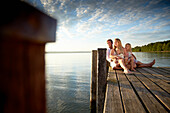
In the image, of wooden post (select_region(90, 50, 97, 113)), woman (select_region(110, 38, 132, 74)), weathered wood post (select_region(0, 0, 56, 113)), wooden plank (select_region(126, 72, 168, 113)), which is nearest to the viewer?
weathered wood post (select_region(0, 0, 56, 113))

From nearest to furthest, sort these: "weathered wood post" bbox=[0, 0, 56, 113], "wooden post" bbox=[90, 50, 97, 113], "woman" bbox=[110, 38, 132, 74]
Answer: "weathered wood post" bbox=[0, 0, 56, 113] < "wooden post" bbox=[90, 50, 97, 113] < "woman" bbox=[110, 38, 132, 74]

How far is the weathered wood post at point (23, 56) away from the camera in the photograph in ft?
1.07

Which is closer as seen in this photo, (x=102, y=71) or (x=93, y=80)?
(x=102, y=71)

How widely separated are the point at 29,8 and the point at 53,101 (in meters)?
6.23

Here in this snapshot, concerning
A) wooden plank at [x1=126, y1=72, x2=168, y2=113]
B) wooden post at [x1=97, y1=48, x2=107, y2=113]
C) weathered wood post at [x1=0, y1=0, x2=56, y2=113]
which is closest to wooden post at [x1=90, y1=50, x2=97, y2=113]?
wooden post at [x1=97, y1=48, x2=107, y2=113]

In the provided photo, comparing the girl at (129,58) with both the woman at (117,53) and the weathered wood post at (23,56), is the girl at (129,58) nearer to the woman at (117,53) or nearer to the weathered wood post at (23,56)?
the woman at (117,53)

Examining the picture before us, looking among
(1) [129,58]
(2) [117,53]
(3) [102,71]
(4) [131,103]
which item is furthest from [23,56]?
(1) [129,58]

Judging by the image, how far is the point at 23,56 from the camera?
1.33ft

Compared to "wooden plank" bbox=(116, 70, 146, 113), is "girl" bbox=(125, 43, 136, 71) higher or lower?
higher

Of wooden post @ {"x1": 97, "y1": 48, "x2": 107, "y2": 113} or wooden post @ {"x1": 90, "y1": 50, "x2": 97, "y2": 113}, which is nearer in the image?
wooden post @ {"x1": 97, "y1": 48, "x2": 107, "y2": 113}

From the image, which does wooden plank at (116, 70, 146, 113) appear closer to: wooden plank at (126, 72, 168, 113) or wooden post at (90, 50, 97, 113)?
wooden plank at (126, 72, 168, 113)

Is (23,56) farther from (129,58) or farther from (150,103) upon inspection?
(129,58)

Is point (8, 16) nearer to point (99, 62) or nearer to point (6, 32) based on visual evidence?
point (6, 32)

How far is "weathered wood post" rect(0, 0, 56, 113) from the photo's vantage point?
33cm
